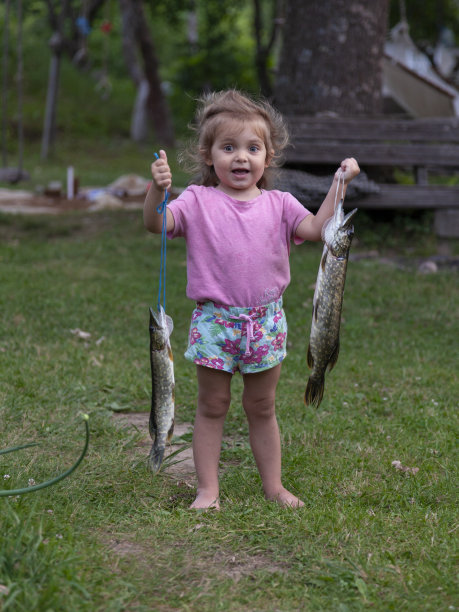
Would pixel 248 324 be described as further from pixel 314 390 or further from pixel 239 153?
pixel 239 153

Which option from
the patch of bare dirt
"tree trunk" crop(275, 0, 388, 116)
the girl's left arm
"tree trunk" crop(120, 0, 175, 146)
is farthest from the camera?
"tree trunk" crop(120, 0, 175, 146)

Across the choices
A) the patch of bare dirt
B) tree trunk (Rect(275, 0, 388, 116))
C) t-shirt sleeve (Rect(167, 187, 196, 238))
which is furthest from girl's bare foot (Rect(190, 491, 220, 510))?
tree trunk (Rect(275, 0, 388, 116))

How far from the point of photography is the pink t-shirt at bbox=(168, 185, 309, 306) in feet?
11.0

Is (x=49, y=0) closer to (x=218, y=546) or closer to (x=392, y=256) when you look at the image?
(x=392, y=256)

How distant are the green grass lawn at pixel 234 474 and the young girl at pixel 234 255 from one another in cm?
29

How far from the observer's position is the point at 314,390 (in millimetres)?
3283

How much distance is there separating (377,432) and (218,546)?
157 centimetres

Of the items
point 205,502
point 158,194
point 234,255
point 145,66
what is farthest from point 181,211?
point 145,66

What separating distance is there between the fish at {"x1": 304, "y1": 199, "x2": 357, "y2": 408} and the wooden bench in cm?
610

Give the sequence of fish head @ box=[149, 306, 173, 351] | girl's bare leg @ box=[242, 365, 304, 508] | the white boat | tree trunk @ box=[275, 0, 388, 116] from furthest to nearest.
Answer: the white boat
tree trunk @ box=[275, 0, 388, 116]
girl's bare leg @ box=[242, 365, 304, 508]
fish head @ box=[149, 306, 173, 351]

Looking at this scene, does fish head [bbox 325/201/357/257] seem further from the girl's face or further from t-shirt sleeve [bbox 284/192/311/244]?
the girl's face

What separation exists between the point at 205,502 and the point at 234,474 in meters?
0.42

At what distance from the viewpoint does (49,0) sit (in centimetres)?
2594

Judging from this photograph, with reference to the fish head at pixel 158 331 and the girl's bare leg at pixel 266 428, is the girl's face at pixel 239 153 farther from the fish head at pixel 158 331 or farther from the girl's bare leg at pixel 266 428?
the girl's bare leg at pixel 266 428
